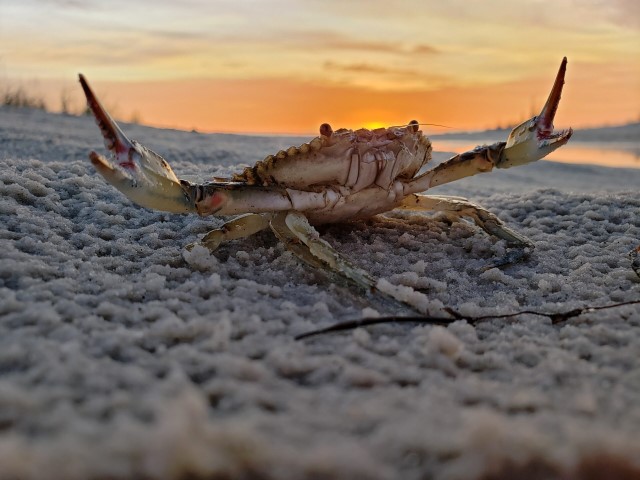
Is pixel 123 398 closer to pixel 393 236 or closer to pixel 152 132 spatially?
pixel 393 236

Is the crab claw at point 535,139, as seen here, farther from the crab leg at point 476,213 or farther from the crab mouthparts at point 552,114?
the crab leg at point 476,213

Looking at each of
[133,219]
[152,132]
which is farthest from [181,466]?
[152,132]

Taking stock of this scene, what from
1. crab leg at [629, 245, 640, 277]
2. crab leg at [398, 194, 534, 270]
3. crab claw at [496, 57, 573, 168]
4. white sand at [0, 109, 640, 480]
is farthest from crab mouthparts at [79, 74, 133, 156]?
crab leg at [629, 245, 640, 277]

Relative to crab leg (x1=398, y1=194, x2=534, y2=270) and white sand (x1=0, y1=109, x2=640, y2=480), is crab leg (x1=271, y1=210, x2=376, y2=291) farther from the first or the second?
crab leg (x1=398, y1=194, x2=534, y2=270)

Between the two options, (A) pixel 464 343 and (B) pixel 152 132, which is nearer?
(A) pixel 464 343

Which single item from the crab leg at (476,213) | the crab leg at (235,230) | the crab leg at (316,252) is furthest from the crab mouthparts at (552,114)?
the crab leg at (235,230)

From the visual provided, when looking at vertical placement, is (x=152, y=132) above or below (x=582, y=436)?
above

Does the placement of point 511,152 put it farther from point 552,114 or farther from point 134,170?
point 134,170
